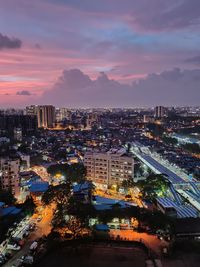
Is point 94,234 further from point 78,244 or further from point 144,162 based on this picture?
point 144,162

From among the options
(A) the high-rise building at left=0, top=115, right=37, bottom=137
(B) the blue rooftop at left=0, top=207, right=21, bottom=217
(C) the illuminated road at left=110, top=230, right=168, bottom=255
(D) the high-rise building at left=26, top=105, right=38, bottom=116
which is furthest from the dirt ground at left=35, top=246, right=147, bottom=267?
(D) the high-rise building at left=26, top=105, right=38, bottom=116

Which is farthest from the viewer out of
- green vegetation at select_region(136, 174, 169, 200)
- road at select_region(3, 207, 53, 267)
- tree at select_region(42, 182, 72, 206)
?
green vegetation at select_region(136, 174, 169, 200)

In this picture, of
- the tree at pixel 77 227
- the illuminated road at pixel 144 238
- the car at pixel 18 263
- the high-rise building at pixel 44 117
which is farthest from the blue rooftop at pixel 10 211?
the high-rise building at pixel 44 117

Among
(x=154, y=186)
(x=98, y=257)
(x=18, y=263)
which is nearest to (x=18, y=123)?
(x=154, y=186)

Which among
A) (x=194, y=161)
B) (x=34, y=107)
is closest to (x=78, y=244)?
(x=194, y=161)

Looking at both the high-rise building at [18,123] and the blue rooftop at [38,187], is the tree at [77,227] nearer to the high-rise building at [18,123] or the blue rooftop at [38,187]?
the blue rooftop at [38,187]

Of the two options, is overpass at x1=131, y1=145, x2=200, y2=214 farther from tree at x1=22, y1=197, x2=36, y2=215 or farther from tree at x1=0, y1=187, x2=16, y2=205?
tree at x1=0, y1=187, x2=16, y2=205

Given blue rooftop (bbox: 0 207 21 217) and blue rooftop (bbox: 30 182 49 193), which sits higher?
blue rooftop (bbox: 0 207 21 217)
